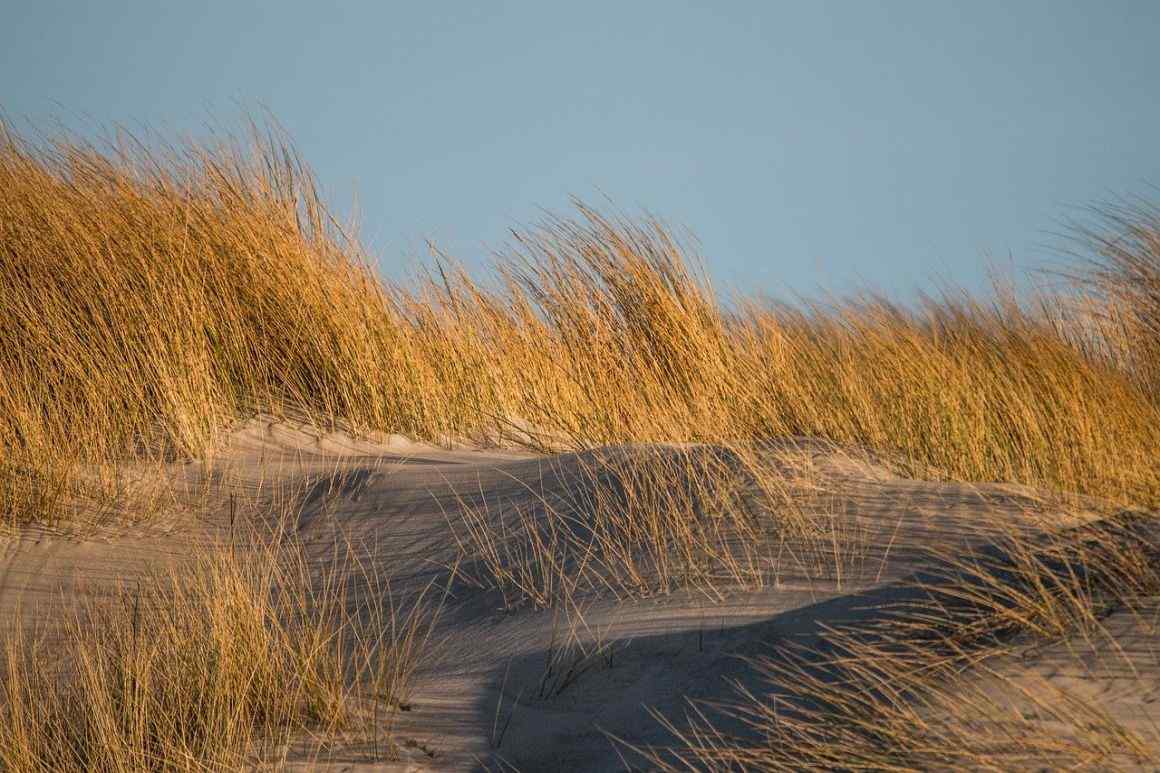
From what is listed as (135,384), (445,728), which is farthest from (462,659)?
(135,384)

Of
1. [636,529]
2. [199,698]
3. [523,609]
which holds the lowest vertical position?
[199,698]

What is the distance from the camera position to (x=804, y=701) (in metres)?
1.98

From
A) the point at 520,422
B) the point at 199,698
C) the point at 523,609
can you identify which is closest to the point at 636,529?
the point at 523,609

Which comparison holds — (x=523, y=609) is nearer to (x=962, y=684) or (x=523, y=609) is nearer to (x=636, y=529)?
(x=636, y=529)

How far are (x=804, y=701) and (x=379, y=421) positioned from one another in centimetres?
281

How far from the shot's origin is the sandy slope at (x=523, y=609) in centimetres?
214

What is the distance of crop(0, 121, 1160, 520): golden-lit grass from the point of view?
4051 mm

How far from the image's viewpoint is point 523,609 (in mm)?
2814

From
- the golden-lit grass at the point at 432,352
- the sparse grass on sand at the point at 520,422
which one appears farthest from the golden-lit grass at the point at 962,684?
the golden-lit grass at the point at 432,352

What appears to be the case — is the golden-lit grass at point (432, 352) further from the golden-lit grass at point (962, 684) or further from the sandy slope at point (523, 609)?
the golden-lit grass at point (962, 684)

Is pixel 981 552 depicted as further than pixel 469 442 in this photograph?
No

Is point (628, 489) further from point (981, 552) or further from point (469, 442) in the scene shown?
point (469, 442)

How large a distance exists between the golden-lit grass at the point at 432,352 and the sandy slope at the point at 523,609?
39 cm

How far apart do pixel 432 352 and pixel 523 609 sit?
2291 millimetres
